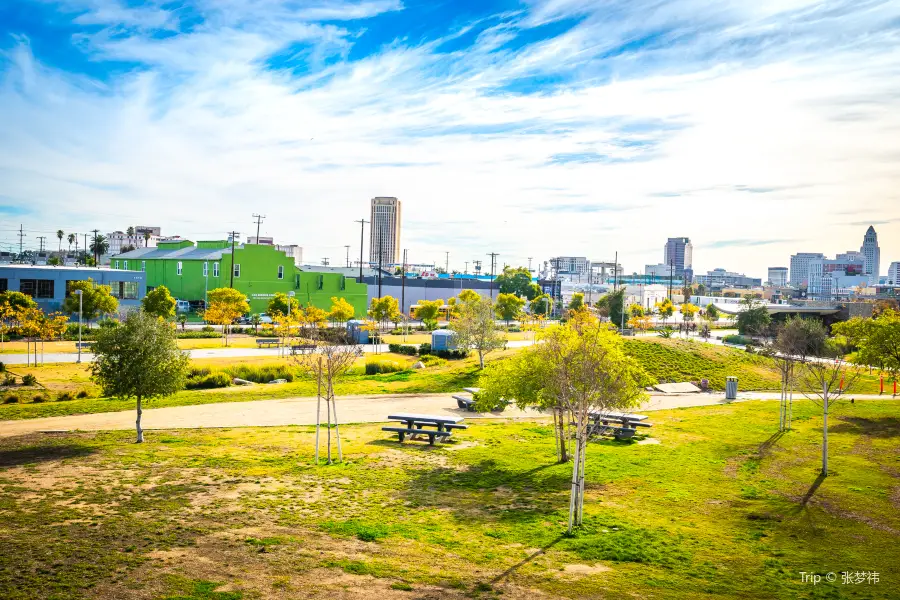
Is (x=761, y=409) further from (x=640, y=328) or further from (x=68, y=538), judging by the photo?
(x=640, y=328)

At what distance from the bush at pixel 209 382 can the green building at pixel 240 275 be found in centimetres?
3952

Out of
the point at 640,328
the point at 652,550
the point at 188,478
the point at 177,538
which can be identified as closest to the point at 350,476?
the point at 188,478

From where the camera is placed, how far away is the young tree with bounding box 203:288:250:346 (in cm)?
5066

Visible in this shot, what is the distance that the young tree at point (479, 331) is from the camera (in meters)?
35.6

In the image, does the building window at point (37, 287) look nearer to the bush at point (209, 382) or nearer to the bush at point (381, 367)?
the bush at point (209, 382)

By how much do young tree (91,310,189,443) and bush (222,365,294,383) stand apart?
40.7ft

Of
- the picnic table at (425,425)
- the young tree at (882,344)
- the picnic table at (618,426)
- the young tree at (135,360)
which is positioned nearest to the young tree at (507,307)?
the young tree at (882,344)

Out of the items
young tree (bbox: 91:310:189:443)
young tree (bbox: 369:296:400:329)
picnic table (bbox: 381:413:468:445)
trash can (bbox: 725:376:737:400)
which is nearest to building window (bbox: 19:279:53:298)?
young tree (bbox: 369:296:400:329)

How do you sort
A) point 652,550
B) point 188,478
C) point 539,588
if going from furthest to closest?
point 188,478 → point 652,550 → point 539,588

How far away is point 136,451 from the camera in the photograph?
16.9 m

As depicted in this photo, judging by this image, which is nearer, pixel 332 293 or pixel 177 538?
pixel 177 538

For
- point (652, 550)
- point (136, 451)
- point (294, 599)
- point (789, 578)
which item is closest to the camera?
point (294, 599)

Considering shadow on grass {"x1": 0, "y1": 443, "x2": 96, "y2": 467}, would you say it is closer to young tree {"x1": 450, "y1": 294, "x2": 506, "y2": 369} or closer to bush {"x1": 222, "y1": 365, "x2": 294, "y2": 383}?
bush {"x1": 222, "y1": 365, "x2": 294, "y2": 383}

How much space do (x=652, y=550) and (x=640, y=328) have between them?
64014 millimetres
